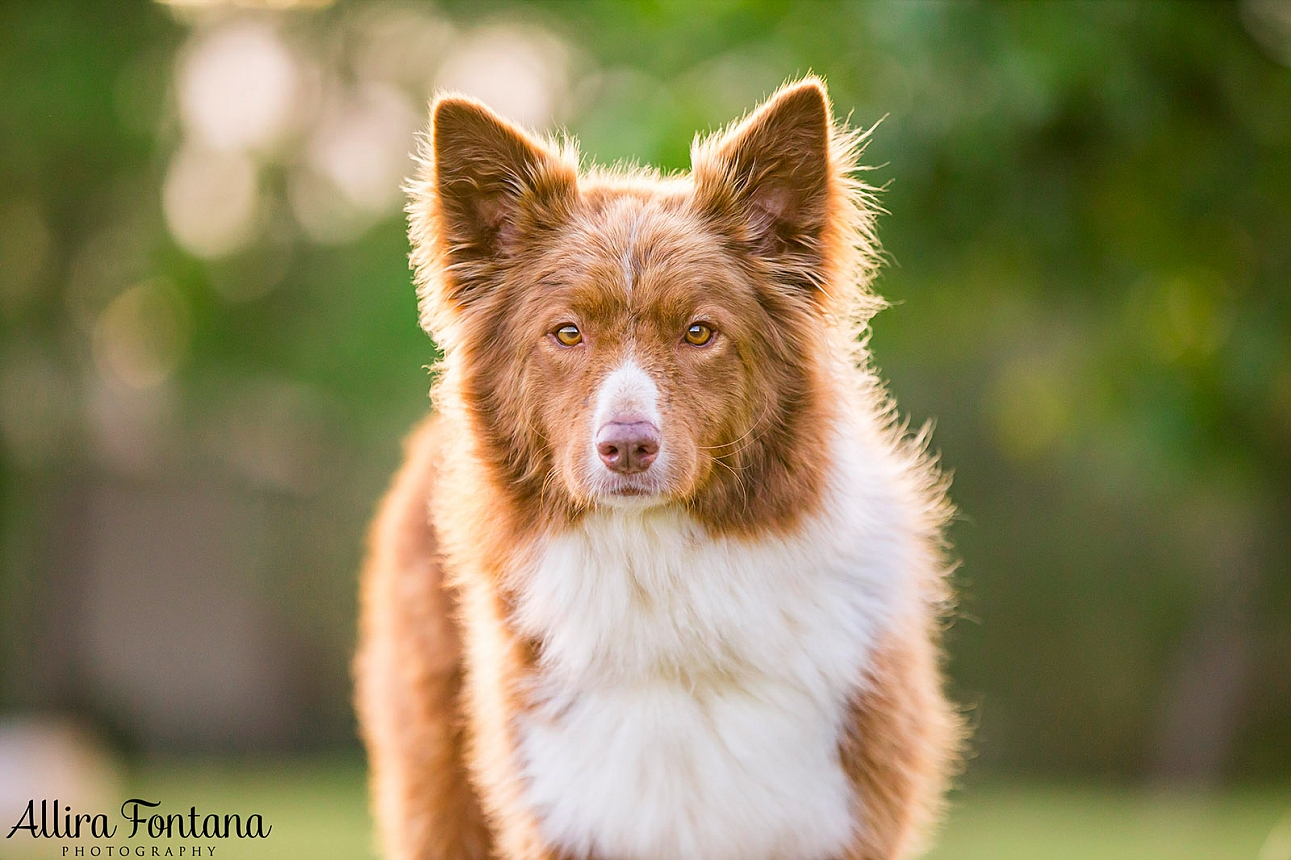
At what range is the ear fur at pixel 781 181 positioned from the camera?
4066mm

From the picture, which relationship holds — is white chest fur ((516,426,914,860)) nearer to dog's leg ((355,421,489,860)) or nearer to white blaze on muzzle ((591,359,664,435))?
white blaze on muzzle ((591,359,664,435))

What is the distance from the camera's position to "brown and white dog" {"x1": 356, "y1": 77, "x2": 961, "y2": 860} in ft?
12.5

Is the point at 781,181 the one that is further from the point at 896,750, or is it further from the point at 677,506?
the point at 896,750

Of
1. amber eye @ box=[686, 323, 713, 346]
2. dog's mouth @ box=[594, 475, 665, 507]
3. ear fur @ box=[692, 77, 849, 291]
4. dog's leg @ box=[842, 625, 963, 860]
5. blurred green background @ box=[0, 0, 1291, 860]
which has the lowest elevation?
dog's leg @ box=[842, 625, 963, 860]

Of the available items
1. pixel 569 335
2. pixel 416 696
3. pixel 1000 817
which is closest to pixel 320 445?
pixel 1000 817

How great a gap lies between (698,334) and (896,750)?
1.42 metres

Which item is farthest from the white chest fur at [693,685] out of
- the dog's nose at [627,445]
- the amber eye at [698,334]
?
the amber eye at [698,334]

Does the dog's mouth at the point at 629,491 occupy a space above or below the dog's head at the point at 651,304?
below

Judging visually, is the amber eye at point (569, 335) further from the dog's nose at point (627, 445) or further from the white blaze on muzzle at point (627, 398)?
the dog's nose at point (627, 445)

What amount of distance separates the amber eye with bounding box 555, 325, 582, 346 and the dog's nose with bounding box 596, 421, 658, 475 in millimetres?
384

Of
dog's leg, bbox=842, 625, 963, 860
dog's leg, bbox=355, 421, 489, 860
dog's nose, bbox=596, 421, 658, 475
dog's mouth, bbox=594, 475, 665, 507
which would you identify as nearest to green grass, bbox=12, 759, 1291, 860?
dog's leg, bbox=355, 421, 489, 860

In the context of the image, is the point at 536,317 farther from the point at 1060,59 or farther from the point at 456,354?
the point at 1060,59

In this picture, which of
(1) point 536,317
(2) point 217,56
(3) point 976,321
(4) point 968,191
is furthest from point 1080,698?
(1) point 536,317

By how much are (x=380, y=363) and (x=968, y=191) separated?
862 cm
